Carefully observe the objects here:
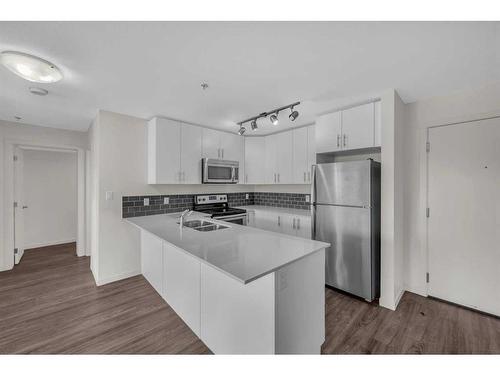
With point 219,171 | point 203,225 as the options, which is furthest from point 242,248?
point 219,171

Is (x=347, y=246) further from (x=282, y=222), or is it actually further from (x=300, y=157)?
(x=300, y=157)

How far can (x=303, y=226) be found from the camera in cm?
319

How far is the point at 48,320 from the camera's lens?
2.13 meters

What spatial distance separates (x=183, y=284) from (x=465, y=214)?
9.59 feet

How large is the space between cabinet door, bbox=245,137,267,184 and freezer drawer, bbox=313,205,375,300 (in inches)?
59.7

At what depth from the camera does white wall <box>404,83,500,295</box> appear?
2.38m

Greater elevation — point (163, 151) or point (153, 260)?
point (163, 151)

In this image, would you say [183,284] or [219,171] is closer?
[183,284]

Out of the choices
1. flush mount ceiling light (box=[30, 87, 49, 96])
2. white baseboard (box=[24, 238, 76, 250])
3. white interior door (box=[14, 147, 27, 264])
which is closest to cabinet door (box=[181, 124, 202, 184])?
flush mount ceiling light (box=[30, 87, 49, 96])

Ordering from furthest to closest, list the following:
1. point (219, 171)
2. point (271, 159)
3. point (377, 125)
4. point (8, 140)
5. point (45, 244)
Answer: point (45, 244) → point (271, 159) → point (219, 171) → point (8, 140) → point (377, 125)

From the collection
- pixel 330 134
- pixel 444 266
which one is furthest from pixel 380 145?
pixel 444 266

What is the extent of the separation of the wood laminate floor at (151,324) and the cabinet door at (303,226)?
0.79 metres

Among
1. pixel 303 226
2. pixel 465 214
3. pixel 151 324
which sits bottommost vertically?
pixel 151 324

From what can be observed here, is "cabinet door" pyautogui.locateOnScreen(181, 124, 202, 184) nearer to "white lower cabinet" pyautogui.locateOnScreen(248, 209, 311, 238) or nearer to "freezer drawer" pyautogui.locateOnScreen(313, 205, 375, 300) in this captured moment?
"white lower cabinet" pyautogui.locateOnScreen(248, 209, 311, 238)
